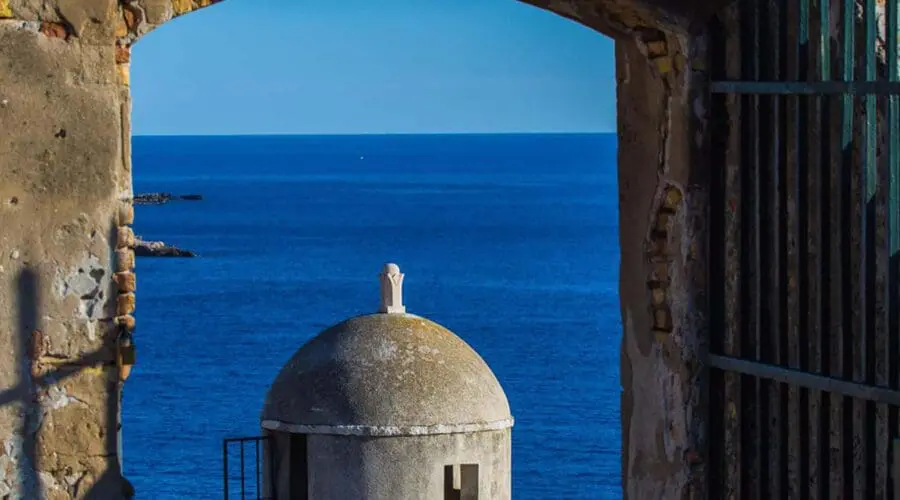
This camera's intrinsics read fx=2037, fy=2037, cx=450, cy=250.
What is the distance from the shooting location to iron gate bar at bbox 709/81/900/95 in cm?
710

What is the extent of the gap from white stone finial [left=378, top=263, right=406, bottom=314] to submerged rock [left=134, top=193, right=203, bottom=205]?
89.9 m

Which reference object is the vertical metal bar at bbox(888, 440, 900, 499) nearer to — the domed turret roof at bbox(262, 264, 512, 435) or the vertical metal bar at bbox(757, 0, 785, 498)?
the vertical metal bar at bbox(757, 0, 785, 498)

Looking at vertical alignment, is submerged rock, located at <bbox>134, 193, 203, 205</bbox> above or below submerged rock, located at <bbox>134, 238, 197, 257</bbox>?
above

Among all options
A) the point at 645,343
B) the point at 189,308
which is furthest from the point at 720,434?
the point at 189,308

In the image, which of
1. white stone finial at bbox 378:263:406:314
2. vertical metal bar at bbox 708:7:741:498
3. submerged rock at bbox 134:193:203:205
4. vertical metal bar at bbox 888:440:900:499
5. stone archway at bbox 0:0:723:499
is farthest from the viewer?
submerged rock at bbox 134:193:203:205

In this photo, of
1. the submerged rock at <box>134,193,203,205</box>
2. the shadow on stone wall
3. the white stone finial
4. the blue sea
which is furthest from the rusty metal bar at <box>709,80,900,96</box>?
the submerged rock at <box>134,193,203,205</box>

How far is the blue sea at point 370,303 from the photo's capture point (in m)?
36.2

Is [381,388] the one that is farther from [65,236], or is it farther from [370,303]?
[370,303]

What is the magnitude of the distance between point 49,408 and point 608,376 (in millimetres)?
37150

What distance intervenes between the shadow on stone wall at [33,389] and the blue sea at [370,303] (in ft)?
80.5

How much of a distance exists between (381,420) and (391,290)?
70 cm

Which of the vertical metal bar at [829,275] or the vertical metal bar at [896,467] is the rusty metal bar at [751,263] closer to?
the vertical metal bar at [829,275]

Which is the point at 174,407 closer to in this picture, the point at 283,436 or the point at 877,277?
the point at 283,436

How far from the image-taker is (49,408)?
289 inches
